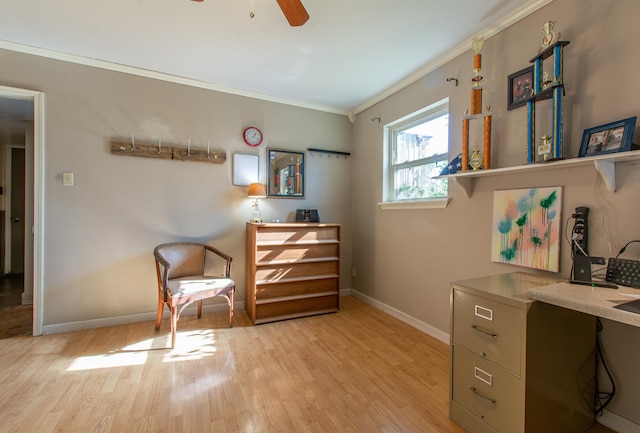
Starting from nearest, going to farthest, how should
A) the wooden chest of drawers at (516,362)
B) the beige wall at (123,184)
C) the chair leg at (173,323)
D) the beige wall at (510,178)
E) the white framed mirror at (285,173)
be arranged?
the wooden chest of drawers at (516,362)
the beige wall at (510,178)
the chair leg at (173,323)
the beige wall at (123,184)
the white framed mirror at (285,173)

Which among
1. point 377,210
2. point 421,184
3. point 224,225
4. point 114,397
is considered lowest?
point 114,397

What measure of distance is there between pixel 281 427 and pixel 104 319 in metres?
2.19

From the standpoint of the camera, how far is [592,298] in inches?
42.3

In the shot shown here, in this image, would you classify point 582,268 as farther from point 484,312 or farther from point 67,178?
point 67,178

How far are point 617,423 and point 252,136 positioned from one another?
11.6 ft

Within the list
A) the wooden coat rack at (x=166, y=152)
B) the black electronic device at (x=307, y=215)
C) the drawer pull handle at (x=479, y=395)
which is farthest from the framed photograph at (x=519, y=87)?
the wooden coat rack at (x=166, y=152)

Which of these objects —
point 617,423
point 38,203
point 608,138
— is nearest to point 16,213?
point 38,203

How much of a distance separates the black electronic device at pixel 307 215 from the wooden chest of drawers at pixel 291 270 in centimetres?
32

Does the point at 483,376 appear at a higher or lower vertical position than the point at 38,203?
lower

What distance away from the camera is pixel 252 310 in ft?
9.04

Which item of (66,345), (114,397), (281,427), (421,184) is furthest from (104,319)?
(421,184)

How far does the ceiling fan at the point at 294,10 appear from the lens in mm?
1326

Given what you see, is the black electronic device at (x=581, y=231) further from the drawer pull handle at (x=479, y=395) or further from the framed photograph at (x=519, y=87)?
the drawer pull handle at (x=479, y=395)

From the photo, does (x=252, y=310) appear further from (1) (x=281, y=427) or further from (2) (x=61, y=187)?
(2) (x=61, y=187)
